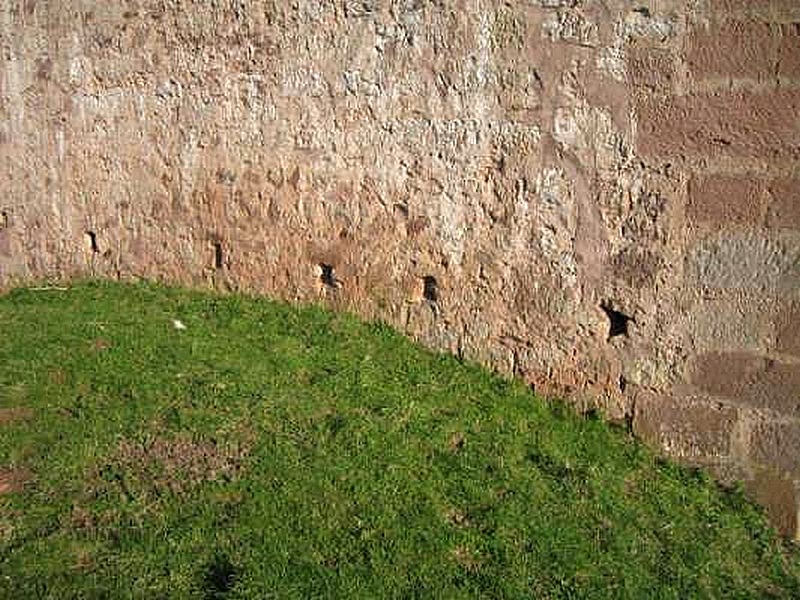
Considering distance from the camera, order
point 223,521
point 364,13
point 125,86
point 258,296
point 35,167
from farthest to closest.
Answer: point 35,167
point 125,86
point 258,296
point 364,13
point 223,521

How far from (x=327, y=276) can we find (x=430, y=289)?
0.75 meters

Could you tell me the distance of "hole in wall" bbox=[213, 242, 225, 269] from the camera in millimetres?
4863

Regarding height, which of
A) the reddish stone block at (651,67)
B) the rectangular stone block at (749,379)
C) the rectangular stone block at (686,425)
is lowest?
the rectangular stone block at (686,425)

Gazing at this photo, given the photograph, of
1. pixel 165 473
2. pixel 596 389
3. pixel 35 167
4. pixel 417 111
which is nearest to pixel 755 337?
pixel 596 389

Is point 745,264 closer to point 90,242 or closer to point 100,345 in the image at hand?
point 100,345

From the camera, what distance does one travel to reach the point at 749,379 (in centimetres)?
305

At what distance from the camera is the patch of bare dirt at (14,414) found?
11.1ft

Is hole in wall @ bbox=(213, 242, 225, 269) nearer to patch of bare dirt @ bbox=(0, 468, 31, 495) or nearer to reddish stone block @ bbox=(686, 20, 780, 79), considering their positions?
patch of bare dirt @ bbox=(0, 468, 31, 495)

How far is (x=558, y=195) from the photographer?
11.4ft

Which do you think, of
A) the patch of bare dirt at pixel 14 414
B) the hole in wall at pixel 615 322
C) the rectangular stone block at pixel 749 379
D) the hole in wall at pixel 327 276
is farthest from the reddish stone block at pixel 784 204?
the patch of bare dirt at pixel 14 414

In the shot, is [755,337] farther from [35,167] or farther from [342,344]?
[35,167]

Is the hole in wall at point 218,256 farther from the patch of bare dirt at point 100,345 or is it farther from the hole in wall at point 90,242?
the hole in wall at point 90,242

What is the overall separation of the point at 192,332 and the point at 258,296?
52 cm

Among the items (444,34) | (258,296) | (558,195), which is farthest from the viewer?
(258,296)
